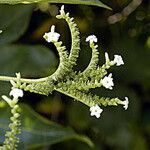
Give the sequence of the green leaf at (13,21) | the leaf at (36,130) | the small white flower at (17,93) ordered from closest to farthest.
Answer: the small white flower at (17,93) → the leaf at (36,130) → the green leaf at (13,21)

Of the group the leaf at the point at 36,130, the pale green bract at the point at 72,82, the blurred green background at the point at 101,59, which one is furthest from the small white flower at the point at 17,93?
the blurred green background at the point at 101,59

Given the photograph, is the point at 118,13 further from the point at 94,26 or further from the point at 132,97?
the point at 132,97

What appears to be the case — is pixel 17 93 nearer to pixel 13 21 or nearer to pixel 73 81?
pixel 73 81

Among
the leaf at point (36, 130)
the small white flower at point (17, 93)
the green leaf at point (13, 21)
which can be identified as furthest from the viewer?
the green leaf at point (13, 21)

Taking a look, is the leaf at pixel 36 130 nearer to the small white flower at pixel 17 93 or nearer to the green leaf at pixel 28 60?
the green leaf at pixel 28 60

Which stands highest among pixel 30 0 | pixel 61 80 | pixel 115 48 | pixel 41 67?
pixel 115 48

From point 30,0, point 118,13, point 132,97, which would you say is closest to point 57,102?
point 132,97

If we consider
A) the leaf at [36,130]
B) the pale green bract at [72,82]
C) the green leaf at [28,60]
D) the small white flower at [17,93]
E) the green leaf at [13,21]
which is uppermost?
the green leaf at [13,21]
